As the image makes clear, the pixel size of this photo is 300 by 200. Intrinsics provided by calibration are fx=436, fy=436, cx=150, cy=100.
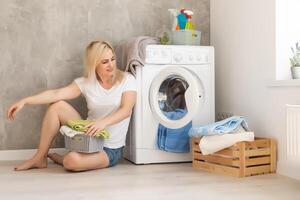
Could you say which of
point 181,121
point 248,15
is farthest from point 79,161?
point 248,15

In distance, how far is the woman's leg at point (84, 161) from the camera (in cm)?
269

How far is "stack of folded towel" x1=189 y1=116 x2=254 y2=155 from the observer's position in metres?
2.62

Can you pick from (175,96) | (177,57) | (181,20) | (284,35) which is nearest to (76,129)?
(175,96)

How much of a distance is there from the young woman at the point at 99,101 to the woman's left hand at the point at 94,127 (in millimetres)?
64

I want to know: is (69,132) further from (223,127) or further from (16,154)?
(223,127)

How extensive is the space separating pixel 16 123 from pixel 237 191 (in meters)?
1.84

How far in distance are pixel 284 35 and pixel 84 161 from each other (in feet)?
4.81

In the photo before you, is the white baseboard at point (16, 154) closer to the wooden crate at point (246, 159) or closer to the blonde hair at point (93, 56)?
the blonde hair at point (93, 56)

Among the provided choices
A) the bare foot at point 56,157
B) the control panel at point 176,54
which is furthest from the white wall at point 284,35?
the bare foot at point 56,157

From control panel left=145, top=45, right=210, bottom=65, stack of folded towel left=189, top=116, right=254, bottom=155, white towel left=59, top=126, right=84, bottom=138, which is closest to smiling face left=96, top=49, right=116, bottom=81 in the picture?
control panel left=145, top=45, right=210, bottom=65

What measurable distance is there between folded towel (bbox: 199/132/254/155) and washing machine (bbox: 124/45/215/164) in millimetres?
323

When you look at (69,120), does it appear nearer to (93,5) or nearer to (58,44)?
(58,44)

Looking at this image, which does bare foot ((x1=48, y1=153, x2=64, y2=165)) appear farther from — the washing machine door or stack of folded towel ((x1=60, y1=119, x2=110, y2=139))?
the washing machine door

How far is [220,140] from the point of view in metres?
2.64
